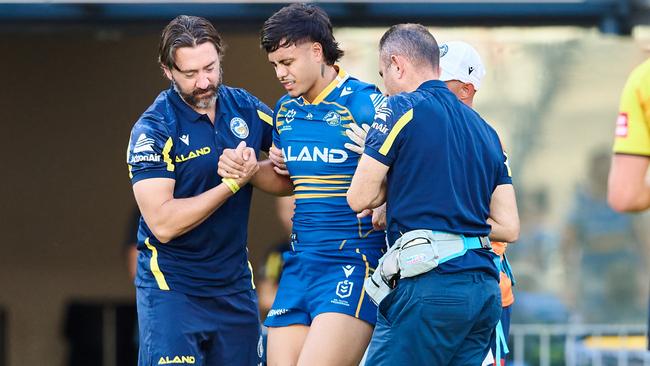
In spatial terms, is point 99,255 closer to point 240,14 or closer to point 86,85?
point 86,85

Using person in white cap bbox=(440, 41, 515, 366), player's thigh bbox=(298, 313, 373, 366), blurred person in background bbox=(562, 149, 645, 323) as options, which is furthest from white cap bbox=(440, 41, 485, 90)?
blurred person in background bbox=(562, 149, 645, 323)

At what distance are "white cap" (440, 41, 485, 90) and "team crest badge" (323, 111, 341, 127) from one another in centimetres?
54

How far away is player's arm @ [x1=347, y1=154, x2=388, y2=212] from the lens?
12.7 ft

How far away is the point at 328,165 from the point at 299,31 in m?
0.47

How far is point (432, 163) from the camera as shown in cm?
386

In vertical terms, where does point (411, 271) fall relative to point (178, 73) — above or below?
below

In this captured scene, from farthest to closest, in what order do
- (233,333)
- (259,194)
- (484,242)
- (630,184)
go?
(259,194), (233,333), (484,242), (630,184)

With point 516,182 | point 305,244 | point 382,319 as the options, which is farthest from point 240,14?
point 382,319

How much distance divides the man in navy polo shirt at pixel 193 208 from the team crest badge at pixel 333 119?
300 millimetres

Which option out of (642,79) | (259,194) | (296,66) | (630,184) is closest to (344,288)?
(296,66)

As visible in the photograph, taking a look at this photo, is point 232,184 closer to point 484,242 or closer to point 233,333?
point 233,333

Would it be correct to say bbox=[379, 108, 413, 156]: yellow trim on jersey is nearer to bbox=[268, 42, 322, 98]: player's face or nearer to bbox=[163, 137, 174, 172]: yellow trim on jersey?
bbox=[268, 42, 322, 98]: player's face

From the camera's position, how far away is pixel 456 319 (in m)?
3.87

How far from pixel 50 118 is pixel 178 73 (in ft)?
16.3
